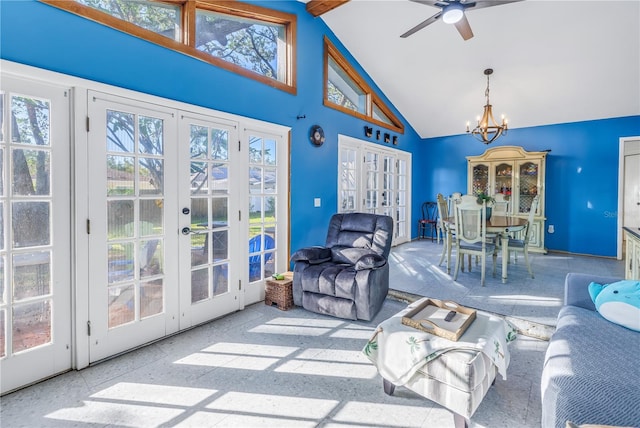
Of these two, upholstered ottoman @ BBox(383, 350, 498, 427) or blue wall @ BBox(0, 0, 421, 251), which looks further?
blue wall @ BBox(0, 0, 421, 251)

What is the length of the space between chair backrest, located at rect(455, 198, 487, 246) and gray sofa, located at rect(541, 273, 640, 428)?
6.75ft

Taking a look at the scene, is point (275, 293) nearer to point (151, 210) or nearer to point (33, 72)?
point (151, 210)

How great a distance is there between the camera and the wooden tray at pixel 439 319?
69.1 inches

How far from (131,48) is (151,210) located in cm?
121

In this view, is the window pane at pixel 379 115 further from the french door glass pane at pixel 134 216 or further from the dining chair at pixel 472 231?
the french door glass pane at pixel 134 216

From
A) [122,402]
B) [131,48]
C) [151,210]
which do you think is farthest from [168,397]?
[131,48]

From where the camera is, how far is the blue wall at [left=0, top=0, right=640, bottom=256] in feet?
6.71

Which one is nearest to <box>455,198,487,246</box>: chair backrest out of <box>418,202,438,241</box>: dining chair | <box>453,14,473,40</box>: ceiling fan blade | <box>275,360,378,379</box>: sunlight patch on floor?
<box>453,14,473,40</box>: ceiling fan blade

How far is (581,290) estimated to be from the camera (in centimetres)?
213

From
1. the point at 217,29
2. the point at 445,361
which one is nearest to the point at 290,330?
the point at 445,361

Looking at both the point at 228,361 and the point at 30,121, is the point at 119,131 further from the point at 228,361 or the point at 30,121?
the point at 228,361

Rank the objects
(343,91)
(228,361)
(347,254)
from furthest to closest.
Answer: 1. (343,91)
2. (347,254)
3. (228,361)

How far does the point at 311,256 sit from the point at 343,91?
286cm

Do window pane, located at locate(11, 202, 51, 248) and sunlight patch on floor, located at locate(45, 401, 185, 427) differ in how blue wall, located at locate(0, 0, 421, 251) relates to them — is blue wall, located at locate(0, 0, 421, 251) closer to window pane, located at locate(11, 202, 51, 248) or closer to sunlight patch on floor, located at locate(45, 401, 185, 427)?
window pane, located at locate(11, 202, 51, 248)
